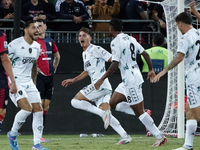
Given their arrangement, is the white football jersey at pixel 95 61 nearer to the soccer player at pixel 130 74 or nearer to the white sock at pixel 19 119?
the soccer player at pixel 130 74

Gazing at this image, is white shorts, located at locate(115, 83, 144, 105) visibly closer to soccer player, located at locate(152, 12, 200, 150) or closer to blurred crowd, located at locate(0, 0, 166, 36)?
soccer player, located at locate(152, 12, 200, 150)

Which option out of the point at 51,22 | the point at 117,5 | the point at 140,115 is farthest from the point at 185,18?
the point at 51,22

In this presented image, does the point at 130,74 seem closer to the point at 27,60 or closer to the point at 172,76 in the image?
the point at 27,60

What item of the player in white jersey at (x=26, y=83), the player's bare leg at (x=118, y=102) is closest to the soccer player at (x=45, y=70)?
the player's bare leg at (x=118, y=102)

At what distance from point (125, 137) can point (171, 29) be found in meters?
3.00

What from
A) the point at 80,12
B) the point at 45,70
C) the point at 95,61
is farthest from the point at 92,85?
the point at 80,12

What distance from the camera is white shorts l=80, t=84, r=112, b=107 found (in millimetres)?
8273

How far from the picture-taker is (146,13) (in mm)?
11961

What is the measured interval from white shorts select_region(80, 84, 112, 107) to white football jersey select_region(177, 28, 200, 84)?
2711mm

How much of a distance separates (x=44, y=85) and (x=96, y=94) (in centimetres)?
174

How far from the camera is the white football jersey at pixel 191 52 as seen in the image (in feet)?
19.1

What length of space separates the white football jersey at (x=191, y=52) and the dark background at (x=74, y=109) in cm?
510

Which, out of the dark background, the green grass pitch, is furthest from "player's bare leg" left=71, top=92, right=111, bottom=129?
the dark background

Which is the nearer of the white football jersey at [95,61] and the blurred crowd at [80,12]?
the white football jersey at [95,61]
